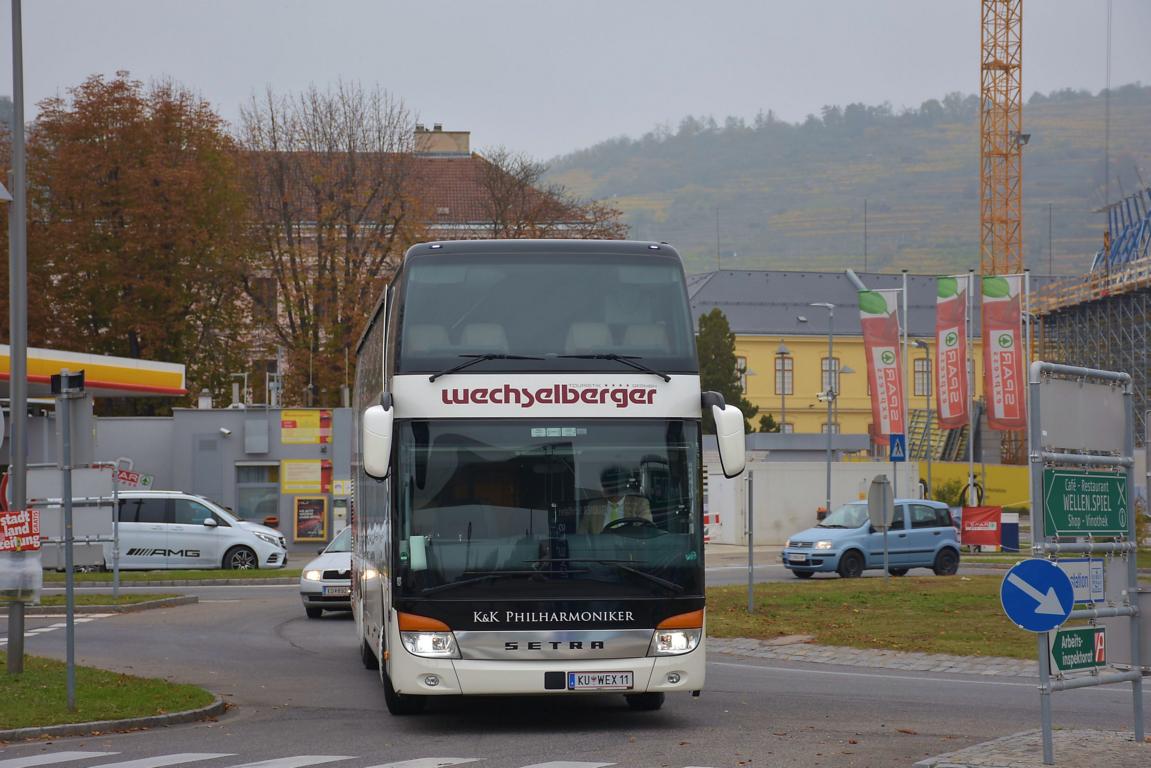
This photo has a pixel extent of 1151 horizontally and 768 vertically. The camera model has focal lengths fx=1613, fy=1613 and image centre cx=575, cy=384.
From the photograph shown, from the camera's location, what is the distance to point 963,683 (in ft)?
55.4

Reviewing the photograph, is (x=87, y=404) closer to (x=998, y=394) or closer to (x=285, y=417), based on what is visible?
(x=285, y=417)

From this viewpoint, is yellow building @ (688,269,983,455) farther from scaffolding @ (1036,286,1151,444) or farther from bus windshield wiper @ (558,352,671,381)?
bus windshield wiper @ (558,352,671,381)

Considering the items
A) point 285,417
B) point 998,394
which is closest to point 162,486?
point 285,417

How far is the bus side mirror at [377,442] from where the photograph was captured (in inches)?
471

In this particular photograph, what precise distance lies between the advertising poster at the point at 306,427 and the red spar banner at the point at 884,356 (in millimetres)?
16103

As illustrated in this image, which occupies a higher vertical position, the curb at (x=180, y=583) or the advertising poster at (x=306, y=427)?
the advertising poster at (x=306, y=427)

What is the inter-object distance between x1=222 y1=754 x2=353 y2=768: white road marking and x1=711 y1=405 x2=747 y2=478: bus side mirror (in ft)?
11.3


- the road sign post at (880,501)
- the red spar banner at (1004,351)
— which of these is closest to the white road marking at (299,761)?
the road sign post at (880,501)

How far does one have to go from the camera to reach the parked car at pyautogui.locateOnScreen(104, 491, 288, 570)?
36.4m

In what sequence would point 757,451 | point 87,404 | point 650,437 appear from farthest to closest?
point 757,451, point 87,404, point 650,437

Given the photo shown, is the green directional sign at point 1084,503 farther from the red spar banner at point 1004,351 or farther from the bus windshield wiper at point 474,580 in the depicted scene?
the red spar banner at point 1004,351

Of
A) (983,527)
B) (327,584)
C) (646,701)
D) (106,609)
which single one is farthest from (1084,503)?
(983,527)

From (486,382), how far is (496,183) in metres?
46.3

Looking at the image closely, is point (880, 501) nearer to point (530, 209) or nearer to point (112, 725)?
point (112, 725)
